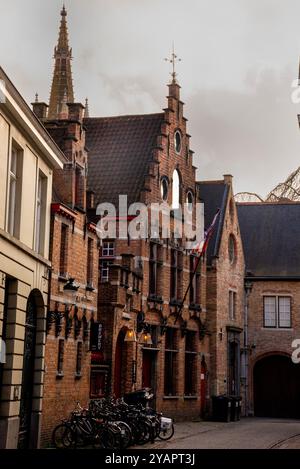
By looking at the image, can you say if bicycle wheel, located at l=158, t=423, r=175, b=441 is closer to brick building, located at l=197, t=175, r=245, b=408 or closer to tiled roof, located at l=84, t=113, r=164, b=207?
tiled roof, located at l=84, t=113, r=164, b=207

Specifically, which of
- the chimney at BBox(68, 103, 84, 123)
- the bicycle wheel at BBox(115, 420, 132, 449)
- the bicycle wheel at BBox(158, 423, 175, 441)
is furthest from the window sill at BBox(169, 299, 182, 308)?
the bicycle wheel at BBox(115, 420, 132, 449)

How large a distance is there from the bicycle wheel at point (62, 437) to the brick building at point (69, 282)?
Answer: 0.95ft

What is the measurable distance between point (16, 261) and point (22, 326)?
1.61 metres

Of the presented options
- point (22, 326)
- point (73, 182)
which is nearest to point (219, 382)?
point (73, 182)

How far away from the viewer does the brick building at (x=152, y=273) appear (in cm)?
2831

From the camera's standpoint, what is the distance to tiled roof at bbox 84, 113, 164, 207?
31297 millimetres

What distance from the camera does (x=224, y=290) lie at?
126 feet

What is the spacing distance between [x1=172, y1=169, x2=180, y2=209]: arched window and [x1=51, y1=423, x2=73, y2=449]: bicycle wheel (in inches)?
518

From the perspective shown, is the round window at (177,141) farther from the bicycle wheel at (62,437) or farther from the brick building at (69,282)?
the bicycle wheel at (62,437)

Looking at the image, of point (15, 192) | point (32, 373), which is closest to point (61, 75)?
point (32, 373)

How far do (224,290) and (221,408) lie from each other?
18.3ft

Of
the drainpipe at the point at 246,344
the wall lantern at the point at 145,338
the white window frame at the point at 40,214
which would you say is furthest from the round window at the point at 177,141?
the white window frame at the point at 40,214

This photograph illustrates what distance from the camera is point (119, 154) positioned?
32.8 m
